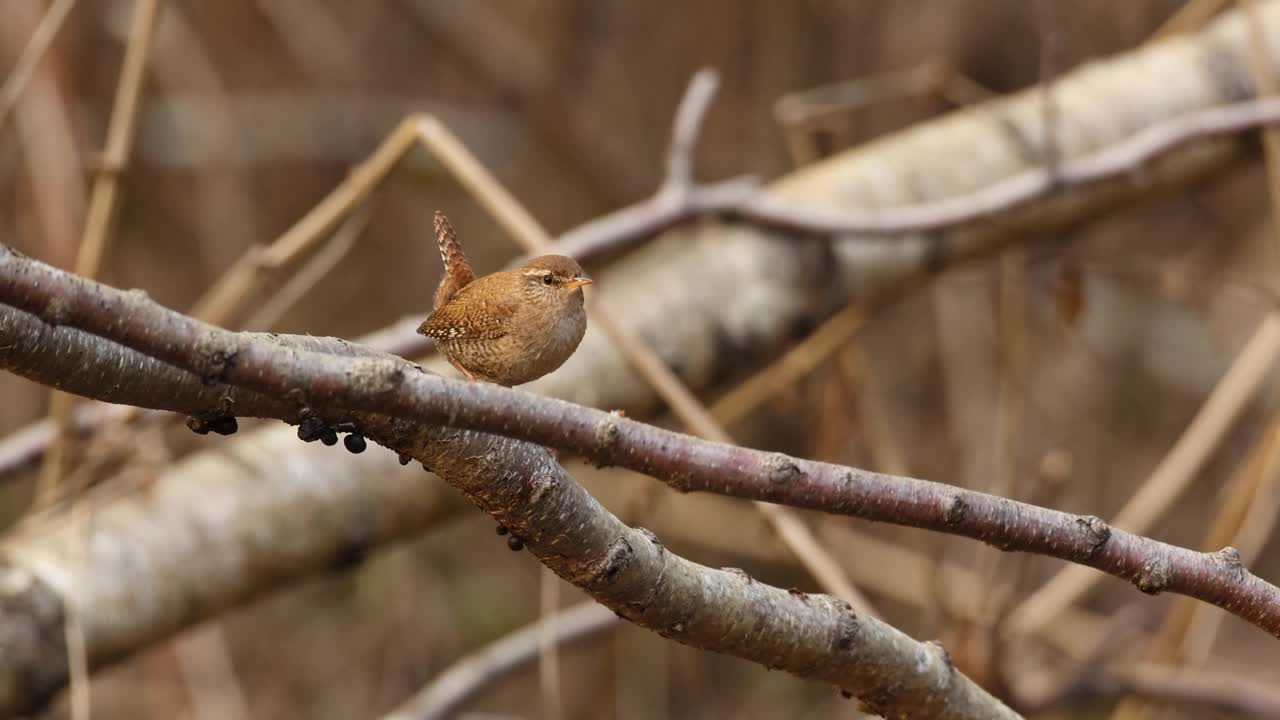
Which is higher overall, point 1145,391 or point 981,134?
point 1145,391

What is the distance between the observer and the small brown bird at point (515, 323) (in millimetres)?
1840

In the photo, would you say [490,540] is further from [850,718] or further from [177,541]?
[177,541]

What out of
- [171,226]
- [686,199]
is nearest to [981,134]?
[686,199]

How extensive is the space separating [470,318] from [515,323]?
15 cm

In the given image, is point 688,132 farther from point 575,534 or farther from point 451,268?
point 575,534

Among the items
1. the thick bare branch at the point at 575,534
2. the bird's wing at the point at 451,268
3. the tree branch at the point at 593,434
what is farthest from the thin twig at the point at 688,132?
the tree branch at the point at 593,434

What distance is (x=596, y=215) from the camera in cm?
601

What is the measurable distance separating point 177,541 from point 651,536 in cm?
134

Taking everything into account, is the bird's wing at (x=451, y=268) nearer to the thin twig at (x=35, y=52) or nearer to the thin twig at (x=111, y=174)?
the thin twig at (x=111, y=174)

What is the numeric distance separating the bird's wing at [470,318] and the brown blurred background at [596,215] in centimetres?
329

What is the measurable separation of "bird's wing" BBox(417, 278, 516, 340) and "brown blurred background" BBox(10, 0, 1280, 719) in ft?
10.8

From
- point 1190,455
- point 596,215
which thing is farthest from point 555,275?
point 596,215

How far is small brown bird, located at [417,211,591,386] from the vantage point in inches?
72.4

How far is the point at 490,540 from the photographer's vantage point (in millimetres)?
6543
